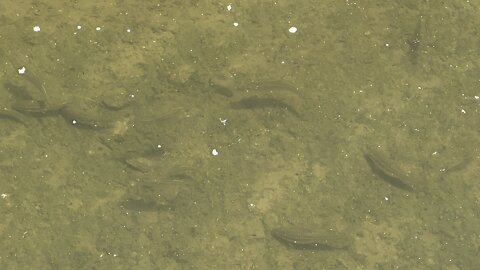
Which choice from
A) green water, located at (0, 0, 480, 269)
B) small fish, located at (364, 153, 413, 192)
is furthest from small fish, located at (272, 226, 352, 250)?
small fish, located at (364, 153, 413, 192)

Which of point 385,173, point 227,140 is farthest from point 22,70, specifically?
point 385,173

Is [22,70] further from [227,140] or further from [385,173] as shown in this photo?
[385,173]

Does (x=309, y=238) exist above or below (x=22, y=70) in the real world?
below

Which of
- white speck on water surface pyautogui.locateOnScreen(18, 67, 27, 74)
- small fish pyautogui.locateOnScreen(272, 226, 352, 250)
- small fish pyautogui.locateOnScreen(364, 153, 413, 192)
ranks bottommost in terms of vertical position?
small fish pyautogui.locateOnScreen(272, 226, 352, 250)

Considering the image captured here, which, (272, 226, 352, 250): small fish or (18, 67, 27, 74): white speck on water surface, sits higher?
(18, 67, 27, 74): white speck on water surface

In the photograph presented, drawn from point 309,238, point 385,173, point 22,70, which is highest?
point 22,70

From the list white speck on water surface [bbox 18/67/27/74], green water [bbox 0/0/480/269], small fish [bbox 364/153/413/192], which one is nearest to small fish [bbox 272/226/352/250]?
green water [bbox 0/0/480/269]

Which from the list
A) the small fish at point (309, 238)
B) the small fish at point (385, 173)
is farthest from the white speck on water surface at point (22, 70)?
the small fish at point (385, 173)

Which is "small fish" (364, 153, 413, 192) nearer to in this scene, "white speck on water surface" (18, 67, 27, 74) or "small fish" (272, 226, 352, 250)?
"small fish" (272, 226, 352, 250)
